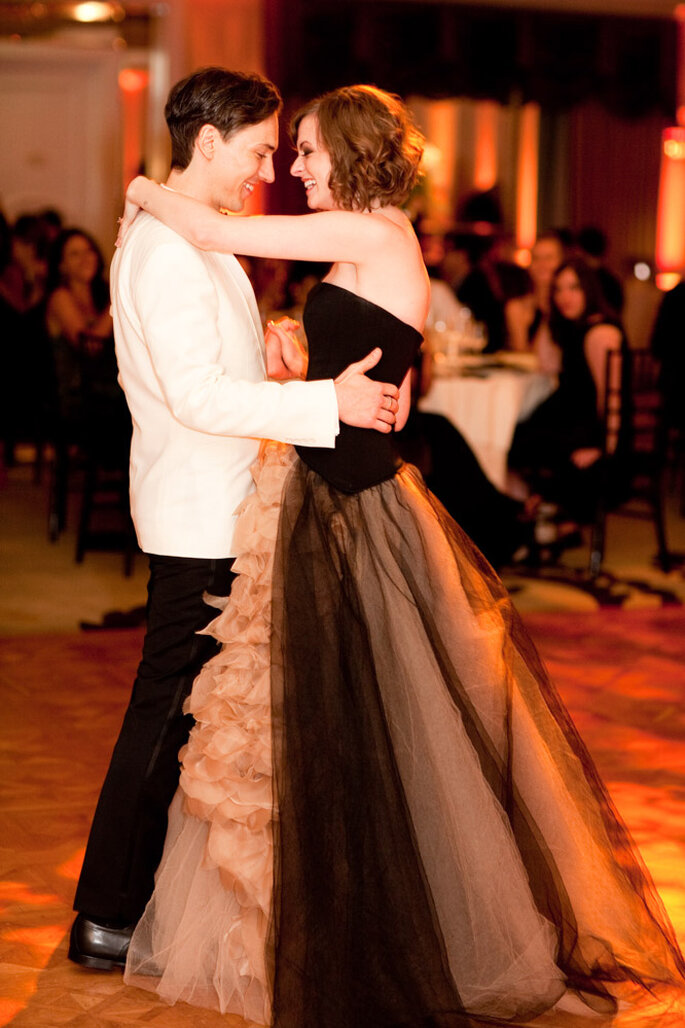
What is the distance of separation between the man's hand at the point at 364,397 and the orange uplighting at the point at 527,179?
10.9 m

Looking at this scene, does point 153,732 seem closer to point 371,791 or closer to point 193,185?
point 371,791

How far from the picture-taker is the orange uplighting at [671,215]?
12.2 m

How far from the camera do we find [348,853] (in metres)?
2.04

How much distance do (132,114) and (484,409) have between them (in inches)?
246

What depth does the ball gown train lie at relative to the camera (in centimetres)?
203

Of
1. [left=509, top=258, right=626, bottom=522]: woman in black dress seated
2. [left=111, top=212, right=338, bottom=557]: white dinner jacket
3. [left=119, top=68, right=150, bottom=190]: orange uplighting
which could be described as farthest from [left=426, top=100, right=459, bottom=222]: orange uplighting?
[left=111, top=212, right=338, bottom=557]: white dinner jacket

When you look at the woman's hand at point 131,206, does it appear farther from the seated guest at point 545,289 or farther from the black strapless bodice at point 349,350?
the seated guest at point 545,289

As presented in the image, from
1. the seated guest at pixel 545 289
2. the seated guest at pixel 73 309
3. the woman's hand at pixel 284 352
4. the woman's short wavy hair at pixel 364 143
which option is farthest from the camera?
the seated guest at pixel 545 289

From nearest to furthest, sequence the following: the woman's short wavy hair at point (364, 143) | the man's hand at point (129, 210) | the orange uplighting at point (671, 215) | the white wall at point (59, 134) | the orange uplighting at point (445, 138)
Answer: the woman's short wavy hair at point (364, 143)
the man's hand at point (129, 210)
the white wall at point (59, 134)
the orange uplighting at point (671, 215)
the orange uplighting at point (445, 138)

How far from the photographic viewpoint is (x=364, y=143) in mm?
2125

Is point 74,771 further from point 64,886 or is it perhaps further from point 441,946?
point 441,946

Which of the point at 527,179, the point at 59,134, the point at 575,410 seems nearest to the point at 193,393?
the point at 575,410

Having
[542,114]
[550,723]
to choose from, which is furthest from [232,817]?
[542,114]
